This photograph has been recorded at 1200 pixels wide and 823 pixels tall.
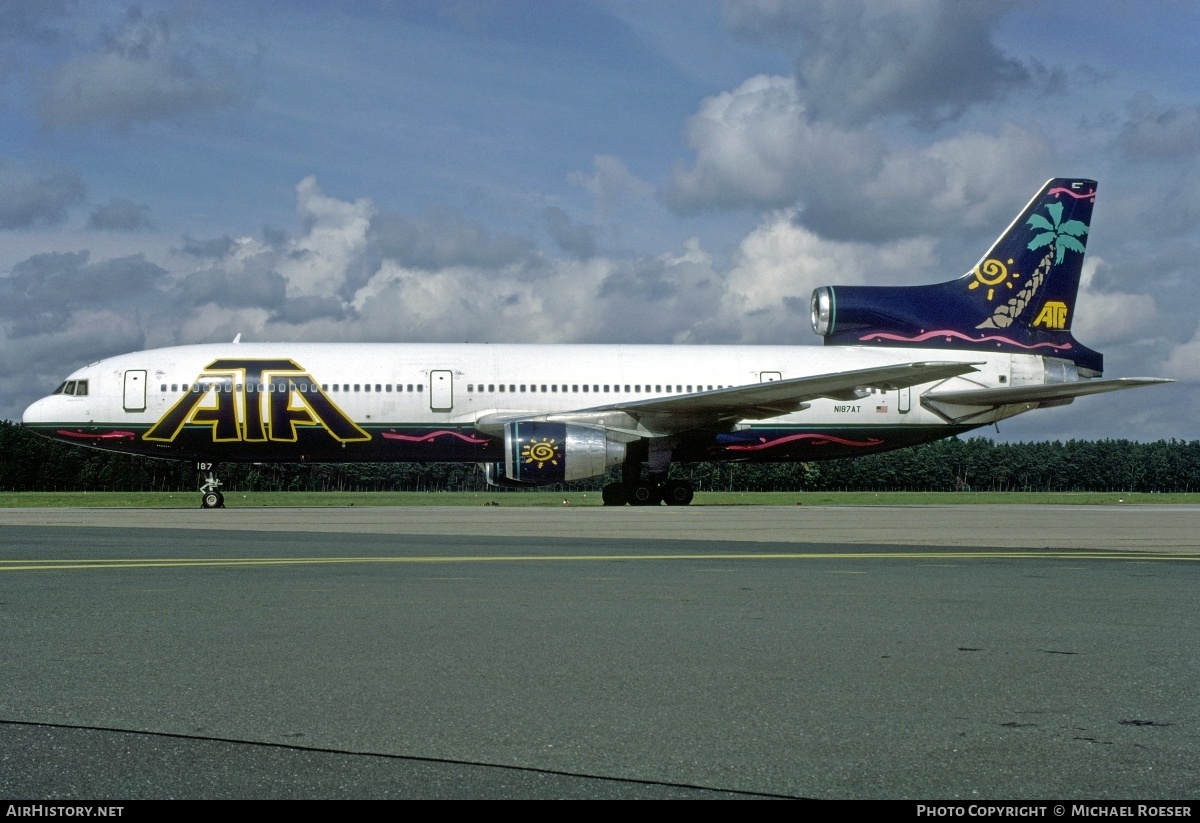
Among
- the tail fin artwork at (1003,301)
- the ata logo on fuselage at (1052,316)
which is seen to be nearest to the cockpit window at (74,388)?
the tail fin artwork at (1003,301)

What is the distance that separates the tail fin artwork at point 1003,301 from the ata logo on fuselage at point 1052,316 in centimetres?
3

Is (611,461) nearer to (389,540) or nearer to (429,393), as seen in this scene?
(429,393)

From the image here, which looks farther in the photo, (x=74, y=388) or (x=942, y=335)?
(x=942, y=335)

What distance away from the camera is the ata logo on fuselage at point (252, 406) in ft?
79.9

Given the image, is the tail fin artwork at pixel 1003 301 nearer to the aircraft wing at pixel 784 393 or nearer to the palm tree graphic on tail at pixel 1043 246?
the palm tree graphic on tail at pixel 1043 246

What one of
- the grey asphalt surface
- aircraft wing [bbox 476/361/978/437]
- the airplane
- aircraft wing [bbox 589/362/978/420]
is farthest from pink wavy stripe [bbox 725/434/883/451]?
the grey asphalt surface

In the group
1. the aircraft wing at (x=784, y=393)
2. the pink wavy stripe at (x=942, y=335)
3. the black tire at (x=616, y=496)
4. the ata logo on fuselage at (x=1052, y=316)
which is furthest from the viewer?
the ata logo on fuselage at (x=1052, y=316)

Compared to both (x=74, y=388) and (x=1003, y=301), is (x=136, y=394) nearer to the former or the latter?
(x=74, y=388)

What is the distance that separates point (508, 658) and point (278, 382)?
20.7m

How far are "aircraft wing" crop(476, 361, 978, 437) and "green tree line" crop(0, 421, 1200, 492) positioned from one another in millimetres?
42276

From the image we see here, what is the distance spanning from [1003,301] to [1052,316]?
137cm

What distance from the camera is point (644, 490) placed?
83.8ft

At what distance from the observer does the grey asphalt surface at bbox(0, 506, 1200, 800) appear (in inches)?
131

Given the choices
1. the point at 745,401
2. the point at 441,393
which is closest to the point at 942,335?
the point at 745,401
